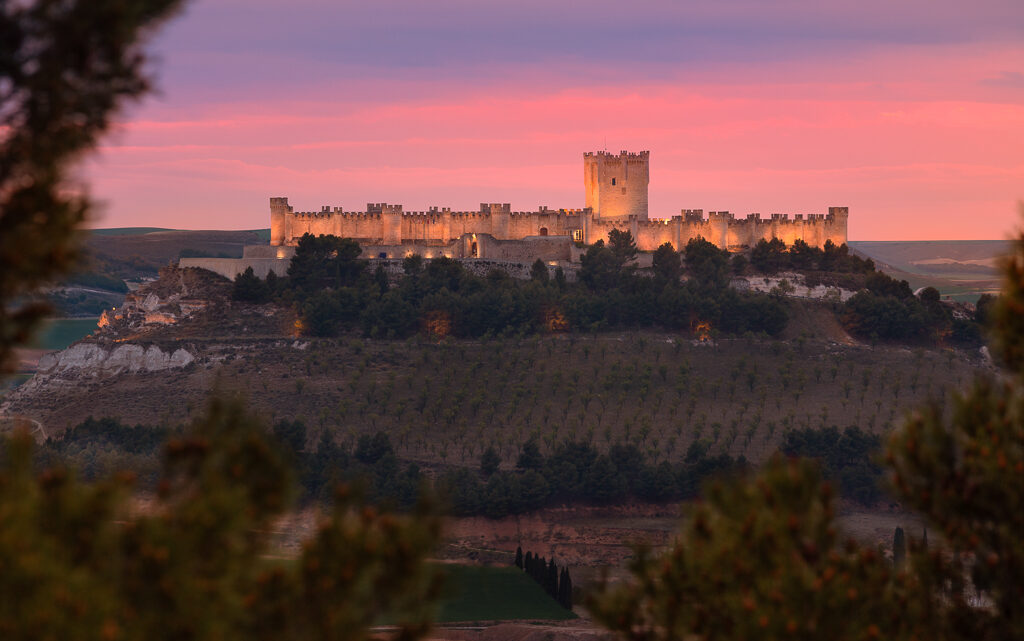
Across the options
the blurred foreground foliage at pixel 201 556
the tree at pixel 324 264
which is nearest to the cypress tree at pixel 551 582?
the tree at pixel 324 264

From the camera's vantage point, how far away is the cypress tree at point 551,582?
41.8m

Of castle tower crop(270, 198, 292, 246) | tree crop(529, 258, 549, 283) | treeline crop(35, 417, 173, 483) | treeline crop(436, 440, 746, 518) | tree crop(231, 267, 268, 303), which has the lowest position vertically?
treeline crop(436, 440, 746, 518)

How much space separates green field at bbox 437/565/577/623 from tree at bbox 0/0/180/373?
30089 millimetres

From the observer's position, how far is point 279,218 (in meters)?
75.8

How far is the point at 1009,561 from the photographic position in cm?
1174

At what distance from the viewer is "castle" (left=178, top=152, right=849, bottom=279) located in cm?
7444

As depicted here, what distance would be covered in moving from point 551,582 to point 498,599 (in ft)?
5.93

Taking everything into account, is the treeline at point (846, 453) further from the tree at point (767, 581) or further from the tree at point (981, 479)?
the tree at point (767, 581)

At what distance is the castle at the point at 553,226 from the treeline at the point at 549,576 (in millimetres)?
30614

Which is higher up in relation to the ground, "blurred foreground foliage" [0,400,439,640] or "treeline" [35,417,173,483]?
"blurred foreground foliage" [0,400,439,640]

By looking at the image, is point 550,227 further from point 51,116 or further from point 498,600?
point 51,116

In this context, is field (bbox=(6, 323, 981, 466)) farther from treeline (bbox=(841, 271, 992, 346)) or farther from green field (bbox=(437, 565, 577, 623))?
green field (bbox=(437, 565, 577, 623))

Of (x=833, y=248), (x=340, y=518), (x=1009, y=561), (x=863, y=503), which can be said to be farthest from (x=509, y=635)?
(x=833, y=248)

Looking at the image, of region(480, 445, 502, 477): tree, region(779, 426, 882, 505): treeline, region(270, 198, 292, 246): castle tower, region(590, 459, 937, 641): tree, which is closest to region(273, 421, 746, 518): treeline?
region(480, 445, 502, 477): tree
